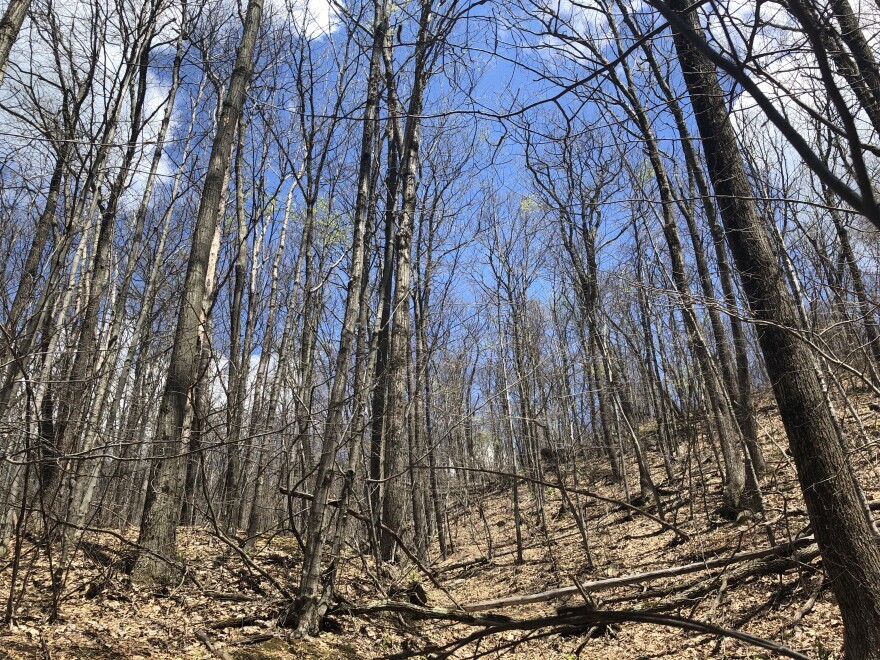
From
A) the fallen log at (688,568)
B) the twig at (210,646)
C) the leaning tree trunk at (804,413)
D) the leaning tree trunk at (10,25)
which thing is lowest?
the twig at (210,646)

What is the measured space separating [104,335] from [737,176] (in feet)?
33.3

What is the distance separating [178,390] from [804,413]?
18.2 feet

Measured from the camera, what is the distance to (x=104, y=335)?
9.61 metres

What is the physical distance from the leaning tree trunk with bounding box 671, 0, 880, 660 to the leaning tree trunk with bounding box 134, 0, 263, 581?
476cm

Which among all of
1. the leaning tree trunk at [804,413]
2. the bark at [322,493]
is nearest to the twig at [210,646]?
the bark at [322,493]

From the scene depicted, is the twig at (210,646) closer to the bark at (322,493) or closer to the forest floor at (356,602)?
the forest floor at (356,602)

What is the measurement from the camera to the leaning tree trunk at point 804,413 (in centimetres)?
363

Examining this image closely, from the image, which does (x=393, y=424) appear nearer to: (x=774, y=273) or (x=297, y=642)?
(x=297, y=642)

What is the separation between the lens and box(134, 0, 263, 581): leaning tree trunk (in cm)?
498

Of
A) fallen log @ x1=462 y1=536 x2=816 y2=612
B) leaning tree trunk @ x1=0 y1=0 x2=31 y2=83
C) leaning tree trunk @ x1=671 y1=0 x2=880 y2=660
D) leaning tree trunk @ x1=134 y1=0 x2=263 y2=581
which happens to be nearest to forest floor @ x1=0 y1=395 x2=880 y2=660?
fallen log @ x1=462 y1=536 x2=816 y2=612

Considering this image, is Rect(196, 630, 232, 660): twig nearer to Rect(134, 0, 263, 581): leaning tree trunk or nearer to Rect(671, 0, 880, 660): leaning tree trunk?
Rect(134, 0, 263, 581): leaning tree trunk

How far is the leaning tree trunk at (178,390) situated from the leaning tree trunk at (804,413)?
476 cm

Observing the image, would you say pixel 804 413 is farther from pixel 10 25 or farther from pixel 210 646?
pixel 10 25

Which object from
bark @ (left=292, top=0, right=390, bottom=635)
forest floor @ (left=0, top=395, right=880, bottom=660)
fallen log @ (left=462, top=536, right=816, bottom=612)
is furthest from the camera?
fallen log @ (left=462, top=536, right=816, bottom=612)
